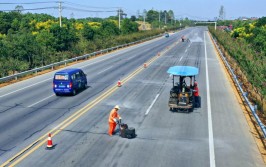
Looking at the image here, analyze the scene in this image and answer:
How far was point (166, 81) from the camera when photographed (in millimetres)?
32062

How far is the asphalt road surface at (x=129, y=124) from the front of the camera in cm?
1391

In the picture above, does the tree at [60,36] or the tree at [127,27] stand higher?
the tree at [127,27]

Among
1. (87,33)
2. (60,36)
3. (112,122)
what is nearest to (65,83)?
(112,122)

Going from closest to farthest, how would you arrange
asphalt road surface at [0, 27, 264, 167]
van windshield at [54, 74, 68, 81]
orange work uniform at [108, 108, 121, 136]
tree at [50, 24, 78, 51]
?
asphalt road surface at [0, 27, 264, 167]
orange work uniform at [108, 108, 121, 136]
van windshield at [54, 74, 68, 81]
tree at [50, 24, 78, 51]

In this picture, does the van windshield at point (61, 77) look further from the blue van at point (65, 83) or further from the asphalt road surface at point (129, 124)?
the asphalt road surface at point (129, 124)

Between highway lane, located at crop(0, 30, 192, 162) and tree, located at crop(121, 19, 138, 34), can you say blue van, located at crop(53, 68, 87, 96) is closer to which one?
highway lane, located at crop(0, 30, 192, 162)

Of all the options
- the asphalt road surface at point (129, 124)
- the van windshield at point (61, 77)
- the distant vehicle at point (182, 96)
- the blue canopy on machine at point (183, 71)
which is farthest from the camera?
the van windshield at point (61, 77)

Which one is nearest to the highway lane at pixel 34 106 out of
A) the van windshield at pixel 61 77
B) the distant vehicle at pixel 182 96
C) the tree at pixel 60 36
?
the van windshield at pixel 61 77

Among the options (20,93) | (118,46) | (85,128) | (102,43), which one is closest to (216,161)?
(85,128)

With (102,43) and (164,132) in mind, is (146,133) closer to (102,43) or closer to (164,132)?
(164,132)

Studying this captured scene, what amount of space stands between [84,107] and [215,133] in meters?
9.07

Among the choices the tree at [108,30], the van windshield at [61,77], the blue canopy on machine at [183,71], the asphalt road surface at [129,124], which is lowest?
the asphalt road surface at [129,124]

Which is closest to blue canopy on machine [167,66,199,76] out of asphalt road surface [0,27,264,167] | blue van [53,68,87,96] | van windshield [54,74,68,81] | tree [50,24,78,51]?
asphalt road surface [0,27,264,167]

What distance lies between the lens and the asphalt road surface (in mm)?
13914
